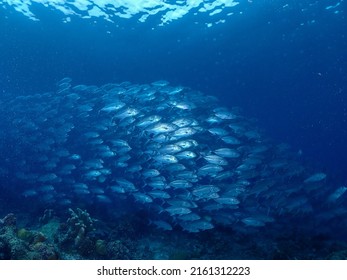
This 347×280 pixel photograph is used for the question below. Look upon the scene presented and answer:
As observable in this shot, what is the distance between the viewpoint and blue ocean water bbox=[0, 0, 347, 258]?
21.0 m

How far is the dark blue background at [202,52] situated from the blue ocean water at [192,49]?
8 centimetres

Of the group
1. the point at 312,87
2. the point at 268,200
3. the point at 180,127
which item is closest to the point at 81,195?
the point at 180,127

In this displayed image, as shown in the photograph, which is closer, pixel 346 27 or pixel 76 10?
pixel 76 10

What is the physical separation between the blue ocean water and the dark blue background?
80 millimetres

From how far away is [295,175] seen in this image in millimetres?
13227

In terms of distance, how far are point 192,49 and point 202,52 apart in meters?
1.22

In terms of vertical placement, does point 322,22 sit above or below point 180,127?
above

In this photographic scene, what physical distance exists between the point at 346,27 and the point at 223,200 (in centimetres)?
2007

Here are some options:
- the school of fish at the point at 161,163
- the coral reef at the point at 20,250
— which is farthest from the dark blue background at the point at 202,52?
the coral reef at the point at 20,250

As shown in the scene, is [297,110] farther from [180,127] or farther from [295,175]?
[180,127]

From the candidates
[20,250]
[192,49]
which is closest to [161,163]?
[20,250]

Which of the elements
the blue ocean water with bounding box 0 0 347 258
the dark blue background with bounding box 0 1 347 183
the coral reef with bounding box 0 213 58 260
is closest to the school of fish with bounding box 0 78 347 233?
the blue ocean water with bounding box 0 0 347 258

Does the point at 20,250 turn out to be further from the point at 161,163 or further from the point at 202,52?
the point at 202,52

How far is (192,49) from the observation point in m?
28.1
